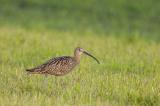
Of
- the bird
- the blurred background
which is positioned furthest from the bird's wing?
the blurred background

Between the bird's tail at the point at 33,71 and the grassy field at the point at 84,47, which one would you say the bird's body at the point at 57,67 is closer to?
the bird's tail at the point at 33,71

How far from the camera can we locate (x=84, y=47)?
18.3 meters

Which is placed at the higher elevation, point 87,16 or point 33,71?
point 87,16

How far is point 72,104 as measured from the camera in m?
10.5

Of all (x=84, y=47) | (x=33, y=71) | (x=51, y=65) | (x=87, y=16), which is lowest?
(x=33, y=71)

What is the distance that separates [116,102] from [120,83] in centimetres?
118

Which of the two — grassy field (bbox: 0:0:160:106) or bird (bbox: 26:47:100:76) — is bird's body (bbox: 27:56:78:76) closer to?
bird (bbox: 26:47:100:76)

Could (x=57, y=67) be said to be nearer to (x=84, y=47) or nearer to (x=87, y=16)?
(x=84, y=47)

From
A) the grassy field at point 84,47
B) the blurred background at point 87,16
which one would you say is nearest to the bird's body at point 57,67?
the grassy field at point 84,47

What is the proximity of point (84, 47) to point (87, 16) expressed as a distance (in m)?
8.97

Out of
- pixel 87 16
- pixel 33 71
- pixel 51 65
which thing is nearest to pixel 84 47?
pixel 51 65

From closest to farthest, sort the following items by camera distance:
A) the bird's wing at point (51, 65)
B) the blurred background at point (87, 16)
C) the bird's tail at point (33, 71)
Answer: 1. the bird's tail at point (33, 71)
2. the bird's wing at point (51, 65)
3. the blurred background at point (87, 16)

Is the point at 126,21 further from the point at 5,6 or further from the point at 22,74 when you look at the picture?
the point at 22,74

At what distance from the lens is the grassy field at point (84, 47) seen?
11.1m
